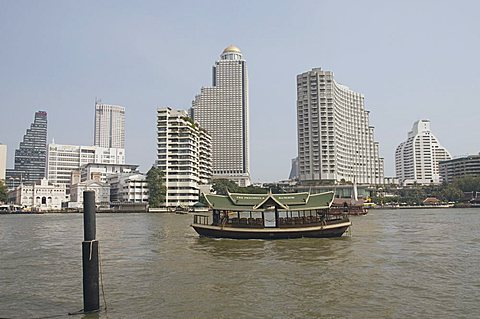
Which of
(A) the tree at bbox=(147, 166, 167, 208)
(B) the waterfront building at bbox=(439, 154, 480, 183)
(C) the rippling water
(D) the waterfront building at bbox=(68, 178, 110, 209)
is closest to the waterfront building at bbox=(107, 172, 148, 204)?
(A) the tree at bbox=(147, 166, 167, 208)

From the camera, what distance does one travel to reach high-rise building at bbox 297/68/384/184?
489 ft

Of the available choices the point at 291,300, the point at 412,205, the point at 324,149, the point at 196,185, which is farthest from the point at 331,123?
the point at 291,300

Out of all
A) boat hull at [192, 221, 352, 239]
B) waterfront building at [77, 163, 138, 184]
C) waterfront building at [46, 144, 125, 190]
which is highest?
waterfront building at [46, 144, 125, 190]

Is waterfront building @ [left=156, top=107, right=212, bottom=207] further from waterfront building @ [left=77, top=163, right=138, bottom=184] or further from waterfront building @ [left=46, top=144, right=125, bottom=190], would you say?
waterfront building @ [left=46, top=144, right=125, bottom=190]

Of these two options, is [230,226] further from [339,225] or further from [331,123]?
[331,123]

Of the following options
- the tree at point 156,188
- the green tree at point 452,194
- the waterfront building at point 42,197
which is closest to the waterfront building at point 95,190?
the waterfront building at point 42,197

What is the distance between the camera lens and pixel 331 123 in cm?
15012

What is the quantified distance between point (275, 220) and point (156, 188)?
270ft

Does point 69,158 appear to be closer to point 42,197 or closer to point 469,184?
point 42,197

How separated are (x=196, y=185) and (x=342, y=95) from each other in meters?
71.8

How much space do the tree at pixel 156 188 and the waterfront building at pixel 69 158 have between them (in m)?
74.0

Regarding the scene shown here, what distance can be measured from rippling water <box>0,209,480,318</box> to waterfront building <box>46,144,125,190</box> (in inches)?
6161

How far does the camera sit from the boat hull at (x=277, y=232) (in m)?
32.9

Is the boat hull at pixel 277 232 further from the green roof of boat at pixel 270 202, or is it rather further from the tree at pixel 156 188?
the tree at pixel 156 188
